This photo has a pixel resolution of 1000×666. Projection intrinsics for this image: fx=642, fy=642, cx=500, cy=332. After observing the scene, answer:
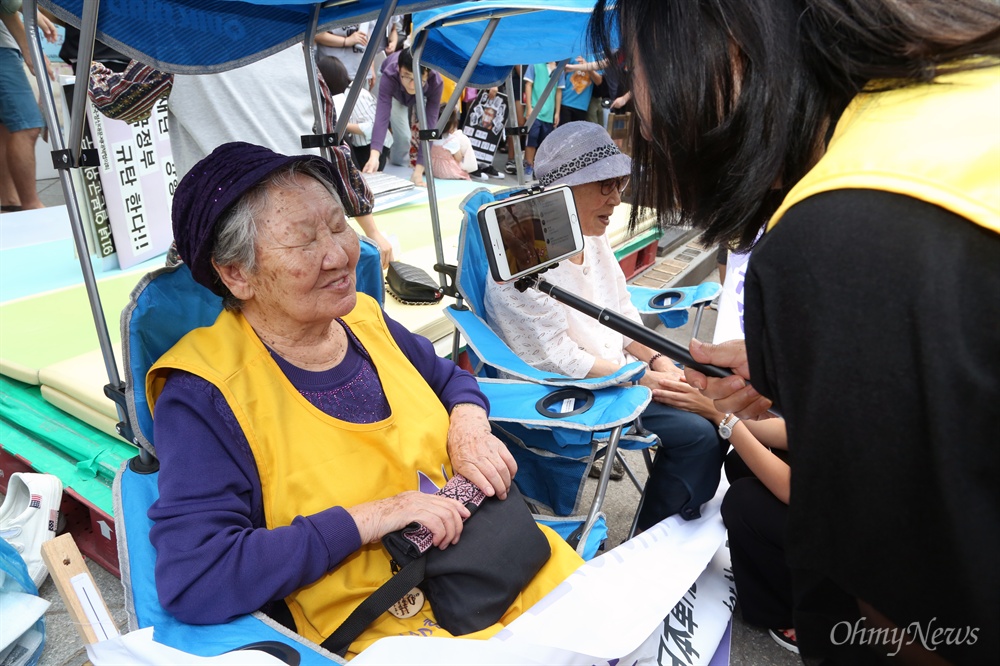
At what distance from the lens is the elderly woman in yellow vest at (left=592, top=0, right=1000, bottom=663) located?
61 cm

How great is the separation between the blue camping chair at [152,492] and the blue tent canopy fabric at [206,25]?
72 centimetres

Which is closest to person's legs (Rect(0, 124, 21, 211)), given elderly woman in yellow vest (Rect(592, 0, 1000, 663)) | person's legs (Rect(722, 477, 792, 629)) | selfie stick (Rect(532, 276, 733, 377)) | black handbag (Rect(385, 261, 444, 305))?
black handbag (Rect(385, 261, 444, 305))

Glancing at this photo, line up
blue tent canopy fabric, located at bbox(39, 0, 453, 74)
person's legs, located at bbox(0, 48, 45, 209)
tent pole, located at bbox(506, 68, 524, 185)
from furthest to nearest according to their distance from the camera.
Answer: person's legs, located at bbox(0, 48, 45, 209) → tent pole, located at bbox(506, 68, 524, 185) → blue tent canopy fabric, located at bbox(39, 0, 453, 74)

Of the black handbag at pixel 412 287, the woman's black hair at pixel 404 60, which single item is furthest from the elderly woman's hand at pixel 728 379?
the woman's black hair at pixel 404 60

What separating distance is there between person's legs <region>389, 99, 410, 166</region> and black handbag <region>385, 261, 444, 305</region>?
4.24m

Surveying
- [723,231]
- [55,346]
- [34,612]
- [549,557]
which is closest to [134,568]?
[34,612]

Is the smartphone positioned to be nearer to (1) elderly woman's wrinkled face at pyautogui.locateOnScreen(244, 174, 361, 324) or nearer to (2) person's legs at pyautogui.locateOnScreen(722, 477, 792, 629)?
(1) elderly woman's wrinkled face at pyautogui.locateOnScreen(244, 174, 361, 324)

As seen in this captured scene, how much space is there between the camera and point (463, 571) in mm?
1413

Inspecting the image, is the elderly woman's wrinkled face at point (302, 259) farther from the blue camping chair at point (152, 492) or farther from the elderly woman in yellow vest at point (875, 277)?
the elderly woman in yellow vest at point (875, 277)

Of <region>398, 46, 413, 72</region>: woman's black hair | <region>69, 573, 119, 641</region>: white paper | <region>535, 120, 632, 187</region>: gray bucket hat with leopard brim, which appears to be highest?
<region>398, 46, 413, 72</region>: woman's black hair

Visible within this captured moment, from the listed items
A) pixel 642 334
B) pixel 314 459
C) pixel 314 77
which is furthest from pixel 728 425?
pixel 314 77

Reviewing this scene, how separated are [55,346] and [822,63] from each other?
10.9ft

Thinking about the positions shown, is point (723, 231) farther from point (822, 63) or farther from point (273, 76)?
point (273, 76)

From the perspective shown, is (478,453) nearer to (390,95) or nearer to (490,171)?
(390,95)
